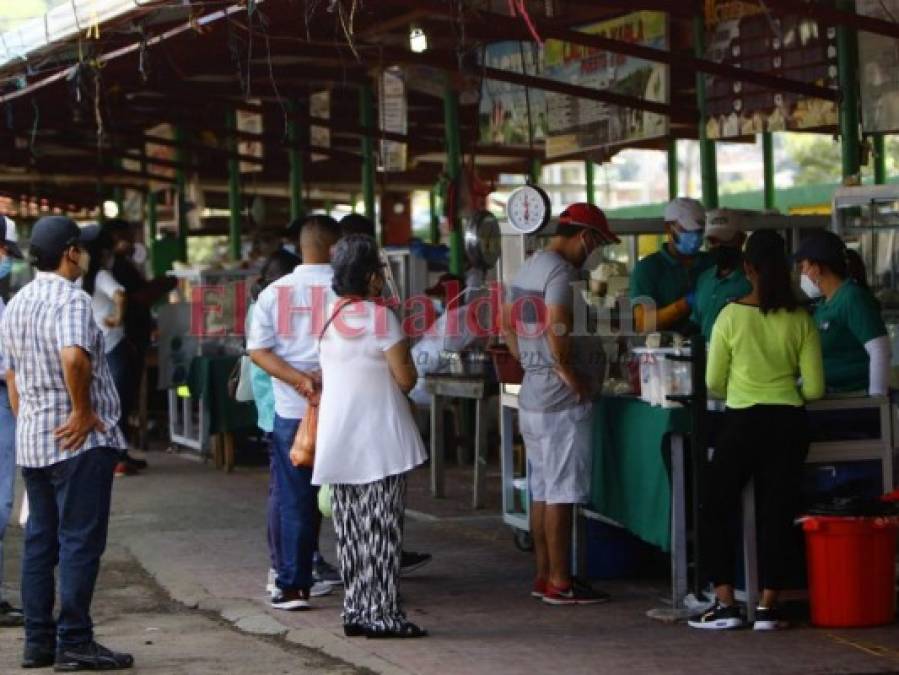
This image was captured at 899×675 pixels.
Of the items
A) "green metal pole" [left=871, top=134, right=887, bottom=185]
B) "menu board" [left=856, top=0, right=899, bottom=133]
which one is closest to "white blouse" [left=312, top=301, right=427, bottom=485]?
"menu board" [left=856, top=0, right=899, bottom=133]

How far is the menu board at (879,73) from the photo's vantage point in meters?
11.8

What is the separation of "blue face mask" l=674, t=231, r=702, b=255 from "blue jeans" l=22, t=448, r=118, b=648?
4428mm

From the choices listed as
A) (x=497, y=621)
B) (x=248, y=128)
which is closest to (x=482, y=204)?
(x=248, y=128)

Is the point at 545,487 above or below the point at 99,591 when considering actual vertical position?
above

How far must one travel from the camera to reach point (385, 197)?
2925 centimetres

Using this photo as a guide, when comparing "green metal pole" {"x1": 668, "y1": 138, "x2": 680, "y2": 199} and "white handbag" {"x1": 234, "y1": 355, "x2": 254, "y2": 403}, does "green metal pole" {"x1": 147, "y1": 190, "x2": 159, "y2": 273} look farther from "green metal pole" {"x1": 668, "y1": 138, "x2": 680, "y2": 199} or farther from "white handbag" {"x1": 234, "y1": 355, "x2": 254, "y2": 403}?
"white handbag" {"x1": 234, "y1": 355, "x2": 254, "y2": 403}

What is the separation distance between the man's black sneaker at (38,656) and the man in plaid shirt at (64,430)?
0.12 meters

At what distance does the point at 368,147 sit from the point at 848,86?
7.41 meters

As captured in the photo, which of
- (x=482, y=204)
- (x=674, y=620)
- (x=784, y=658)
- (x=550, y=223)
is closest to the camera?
(x=784, y=658)

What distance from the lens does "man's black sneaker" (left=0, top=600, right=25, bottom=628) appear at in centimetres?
865

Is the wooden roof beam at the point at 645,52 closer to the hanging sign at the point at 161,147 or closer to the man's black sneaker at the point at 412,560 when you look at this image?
the man's black sneaker at the point at 412,560

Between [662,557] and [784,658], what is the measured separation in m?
2.30

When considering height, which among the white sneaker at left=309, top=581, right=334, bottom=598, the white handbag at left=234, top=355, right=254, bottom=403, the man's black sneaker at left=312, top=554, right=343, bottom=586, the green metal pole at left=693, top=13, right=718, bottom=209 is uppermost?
the green metal pole at left=693, top=13, right=718, bottom=209

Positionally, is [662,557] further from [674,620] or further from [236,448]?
[236,448]
